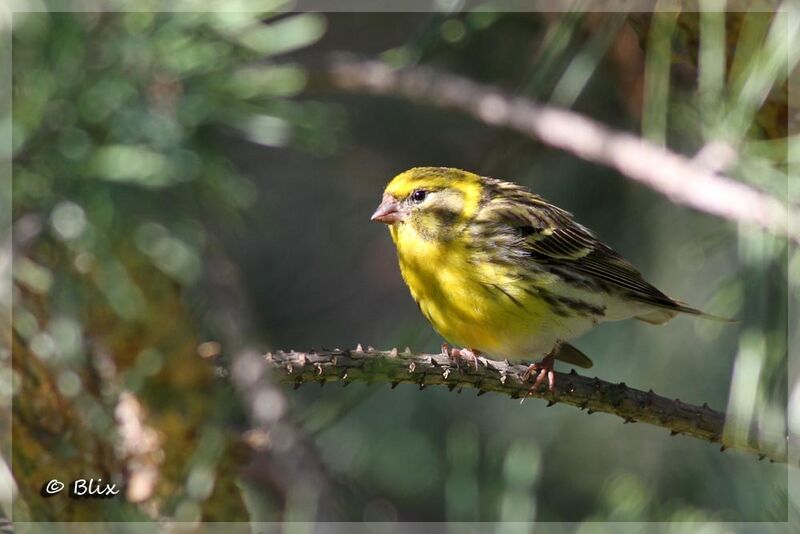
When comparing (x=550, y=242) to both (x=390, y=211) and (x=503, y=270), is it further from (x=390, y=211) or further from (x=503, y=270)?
(x=390, y=211)

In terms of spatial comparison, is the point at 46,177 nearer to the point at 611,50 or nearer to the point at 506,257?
the point at 506,257

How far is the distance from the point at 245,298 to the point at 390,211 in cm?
39

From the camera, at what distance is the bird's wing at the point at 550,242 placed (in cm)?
249

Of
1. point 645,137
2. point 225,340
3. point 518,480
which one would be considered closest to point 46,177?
point 225,340

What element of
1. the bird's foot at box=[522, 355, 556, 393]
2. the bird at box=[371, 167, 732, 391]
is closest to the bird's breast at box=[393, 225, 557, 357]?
the bird at box=[371, 167, 732, 391]

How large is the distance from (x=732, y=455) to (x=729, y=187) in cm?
92

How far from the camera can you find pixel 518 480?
6.56 ft

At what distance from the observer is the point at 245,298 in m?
2.34

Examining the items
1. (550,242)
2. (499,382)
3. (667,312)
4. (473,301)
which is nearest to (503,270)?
(473,301)

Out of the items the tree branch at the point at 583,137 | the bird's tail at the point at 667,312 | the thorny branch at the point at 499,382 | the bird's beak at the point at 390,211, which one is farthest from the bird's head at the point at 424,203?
the thorny branch at the point at 499,382

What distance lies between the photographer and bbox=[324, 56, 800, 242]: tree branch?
1.81 meters

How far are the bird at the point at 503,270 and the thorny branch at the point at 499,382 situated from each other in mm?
379

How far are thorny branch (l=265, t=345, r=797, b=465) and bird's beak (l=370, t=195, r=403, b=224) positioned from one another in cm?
67

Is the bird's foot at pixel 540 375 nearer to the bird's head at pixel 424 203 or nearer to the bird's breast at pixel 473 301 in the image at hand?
the bird's breast at pixel 473 301
